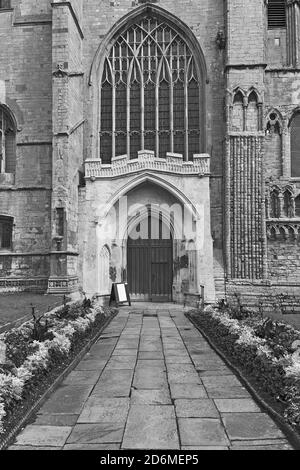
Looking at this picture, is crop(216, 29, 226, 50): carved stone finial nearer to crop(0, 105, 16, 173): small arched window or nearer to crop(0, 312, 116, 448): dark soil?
crop(0, 105, 16, 173): small arched window

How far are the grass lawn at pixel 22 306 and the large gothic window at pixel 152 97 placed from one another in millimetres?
7747

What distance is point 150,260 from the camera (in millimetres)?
19281

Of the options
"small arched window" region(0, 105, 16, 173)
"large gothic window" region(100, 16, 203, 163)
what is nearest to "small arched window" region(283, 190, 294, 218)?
"large gothic window" region(100, 16, 203, 163)

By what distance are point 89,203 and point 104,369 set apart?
38.0 feet

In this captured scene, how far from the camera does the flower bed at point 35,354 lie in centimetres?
531

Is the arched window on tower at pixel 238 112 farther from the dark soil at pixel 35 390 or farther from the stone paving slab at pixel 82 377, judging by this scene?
the stone paving slab at pixel 82 377

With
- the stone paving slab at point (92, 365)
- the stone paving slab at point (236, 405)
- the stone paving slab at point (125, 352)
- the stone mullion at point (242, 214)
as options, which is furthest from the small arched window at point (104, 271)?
the stone paving slab at point (236, 405)

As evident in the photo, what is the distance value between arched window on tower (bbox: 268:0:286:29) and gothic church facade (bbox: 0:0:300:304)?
0.22 feet

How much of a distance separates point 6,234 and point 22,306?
7.26 metres

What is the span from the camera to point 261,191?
18719 millimetres

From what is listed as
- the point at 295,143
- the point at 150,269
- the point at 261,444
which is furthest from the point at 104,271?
the point at 261,444

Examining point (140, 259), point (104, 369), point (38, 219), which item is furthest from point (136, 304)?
point (104, 369)
